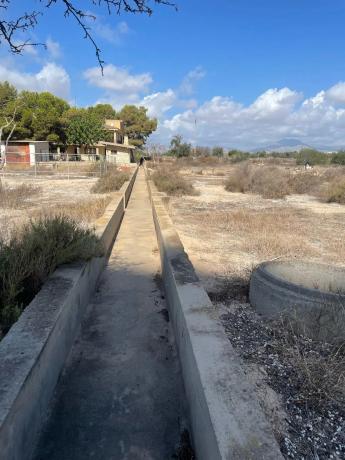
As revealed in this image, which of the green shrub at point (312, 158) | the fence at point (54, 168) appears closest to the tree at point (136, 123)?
the green shrub at point (312, 158)

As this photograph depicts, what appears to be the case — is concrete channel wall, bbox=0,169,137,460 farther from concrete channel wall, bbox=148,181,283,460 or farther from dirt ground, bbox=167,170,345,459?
dirt ground, bbox=167,170,345,459

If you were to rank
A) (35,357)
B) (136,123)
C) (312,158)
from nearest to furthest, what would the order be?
(35,357)
(312,158)
(136,123)

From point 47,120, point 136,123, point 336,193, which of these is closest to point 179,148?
point 136,123

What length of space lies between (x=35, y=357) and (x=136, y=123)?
298 feet

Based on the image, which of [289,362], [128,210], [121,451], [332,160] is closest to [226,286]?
[289,362]

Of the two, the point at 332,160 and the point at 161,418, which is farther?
the point at 332,160

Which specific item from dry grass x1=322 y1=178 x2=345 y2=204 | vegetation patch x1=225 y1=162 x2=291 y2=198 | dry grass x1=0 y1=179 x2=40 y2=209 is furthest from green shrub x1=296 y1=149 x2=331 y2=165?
dry grass x1=0 y1=179 x2=40 y2=209

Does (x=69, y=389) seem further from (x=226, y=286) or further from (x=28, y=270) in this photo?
(x=226, y=286)

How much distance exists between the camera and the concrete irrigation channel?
2424 mm

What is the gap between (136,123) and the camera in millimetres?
90000

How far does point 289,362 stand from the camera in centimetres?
377

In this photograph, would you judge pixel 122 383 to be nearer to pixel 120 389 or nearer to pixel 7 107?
pixel 120 389

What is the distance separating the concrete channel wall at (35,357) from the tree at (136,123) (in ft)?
287

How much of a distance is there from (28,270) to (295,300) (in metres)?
3.12
